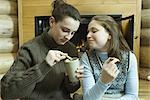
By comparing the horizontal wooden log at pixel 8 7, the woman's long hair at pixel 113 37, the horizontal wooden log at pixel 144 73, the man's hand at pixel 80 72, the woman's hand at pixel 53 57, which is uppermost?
the horizontal wooden log at pixel 8 7

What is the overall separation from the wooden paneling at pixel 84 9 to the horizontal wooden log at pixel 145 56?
0.18m

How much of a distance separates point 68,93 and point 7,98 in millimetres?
408

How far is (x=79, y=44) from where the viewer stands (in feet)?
10.4

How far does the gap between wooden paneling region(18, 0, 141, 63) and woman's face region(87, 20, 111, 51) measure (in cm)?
173

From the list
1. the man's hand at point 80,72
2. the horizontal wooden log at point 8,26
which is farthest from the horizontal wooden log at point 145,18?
the man's hand at point 80,72

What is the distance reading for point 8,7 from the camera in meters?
3.38

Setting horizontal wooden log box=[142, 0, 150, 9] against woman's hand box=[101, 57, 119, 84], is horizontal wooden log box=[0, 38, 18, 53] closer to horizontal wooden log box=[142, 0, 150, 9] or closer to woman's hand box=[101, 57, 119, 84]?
horizontal wooden log box=[142, 0, 150, 9]

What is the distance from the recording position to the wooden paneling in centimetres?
319

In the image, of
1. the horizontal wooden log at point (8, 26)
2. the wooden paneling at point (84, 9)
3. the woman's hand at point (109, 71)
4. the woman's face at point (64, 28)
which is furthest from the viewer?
the horizontal wooden log at point (8, 26)

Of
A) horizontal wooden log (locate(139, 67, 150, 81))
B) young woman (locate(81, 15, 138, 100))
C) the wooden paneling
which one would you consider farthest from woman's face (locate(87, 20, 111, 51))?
horizontal wooden log (locate(139, 67, 150, 81))

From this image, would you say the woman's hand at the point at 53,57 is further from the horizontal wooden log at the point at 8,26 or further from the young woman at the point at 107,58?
the horizontal wooden log at the point at 8,26

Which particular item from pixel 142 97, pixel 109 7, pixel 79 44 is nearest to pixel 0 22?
pixel 79 44

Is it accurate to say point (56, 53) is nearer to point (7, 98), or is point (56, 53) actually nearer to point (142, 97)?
point (7, 98)

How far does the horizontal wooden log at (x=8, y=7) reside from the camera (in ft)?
11.0
